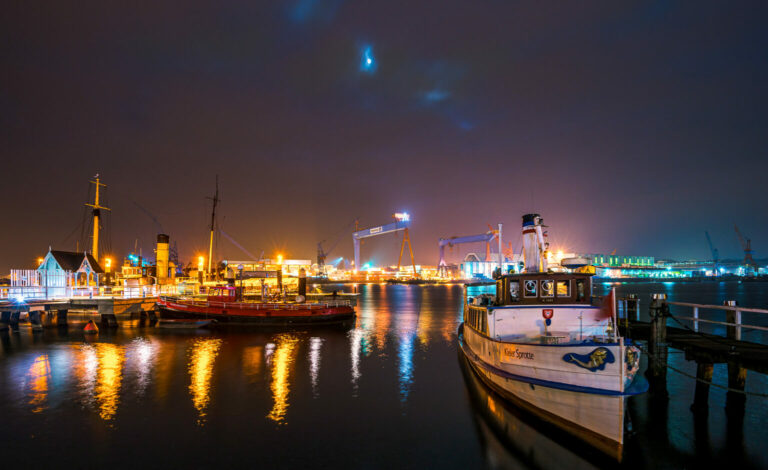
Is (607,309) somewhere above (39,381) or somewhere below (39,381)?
above

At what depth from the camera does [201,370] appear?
23.2 meters

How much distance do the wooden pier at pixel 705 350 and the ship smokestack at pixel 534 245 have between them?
14.1ft

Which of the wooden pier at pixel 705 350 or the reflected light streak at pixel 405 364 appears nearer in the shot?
the wooden pier at pixel 705 350

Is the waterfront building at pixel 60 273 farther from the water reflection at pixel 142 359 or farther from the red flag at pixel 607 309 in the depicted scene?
the red flag at pixel 607 309

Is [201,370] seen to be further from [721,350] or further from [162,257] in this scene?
[162,257]

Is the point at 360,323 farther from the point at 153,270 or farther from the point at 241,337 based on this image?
the point at 153,270

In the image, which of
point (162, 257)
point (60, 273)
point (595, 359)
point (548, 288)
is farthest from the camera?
point (162, 257)

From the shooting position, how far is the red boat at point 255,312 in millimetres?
38844

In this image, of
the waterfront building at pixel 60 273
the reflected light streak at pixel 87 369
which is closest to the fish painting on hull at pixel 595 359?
the reflected light streak at pixel 87 369

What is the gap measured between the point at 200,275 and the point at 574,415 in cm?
7284

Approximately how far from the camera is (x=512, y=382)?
49.3 feet

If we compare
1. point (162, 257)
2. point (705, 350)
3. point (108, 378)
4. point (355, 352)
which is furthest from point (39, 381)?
point (162, 257)

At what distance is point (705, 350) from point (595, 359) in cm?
492

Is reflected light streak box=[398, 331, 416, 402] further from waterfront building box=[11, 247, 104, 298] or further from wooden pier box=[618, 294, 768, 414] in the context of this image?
waterfront building box=[11, 247, 104, 298]
